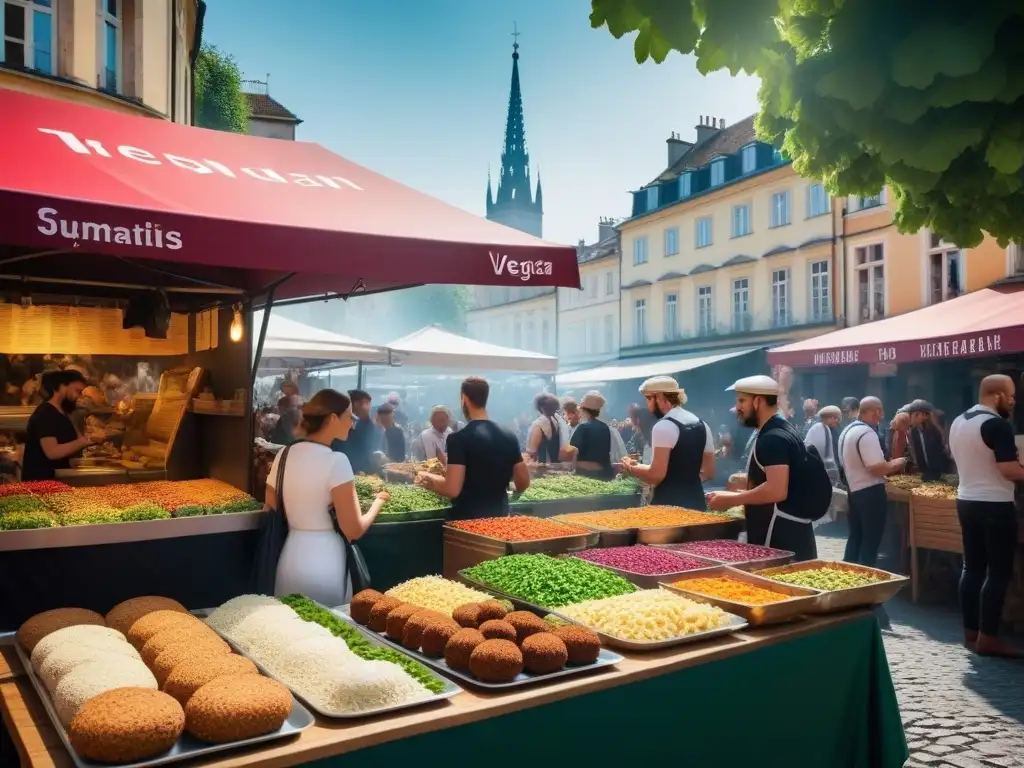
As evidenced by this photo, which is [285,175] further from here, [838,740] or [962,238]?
[838,740]

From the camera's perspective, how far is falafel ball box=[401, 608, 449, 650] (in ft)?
10.2

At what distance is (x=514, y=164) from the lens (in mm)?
98000

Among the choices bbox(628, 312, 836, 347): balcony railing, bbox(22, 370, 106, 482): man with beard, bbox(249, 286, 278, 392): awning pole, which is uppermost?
bbox(628, 312, 836, 347): balcony railing

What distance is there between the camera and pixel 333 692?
2604mm

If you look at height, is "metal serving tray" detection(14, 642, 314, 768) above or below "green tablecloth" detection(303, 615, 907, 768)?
above

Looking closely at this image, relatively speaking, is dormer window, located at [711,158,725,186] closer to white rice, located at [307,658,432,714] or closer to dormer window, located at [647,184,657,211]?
dormer window, located at [647,184,657,211]

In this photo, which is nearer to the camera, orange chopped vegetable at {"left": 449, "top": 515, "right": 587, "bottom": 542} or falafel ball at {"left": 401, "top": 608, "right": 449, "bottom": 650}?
falafel ball at {"left": 401, "top": 608, "right": 449, "bottom": 650}

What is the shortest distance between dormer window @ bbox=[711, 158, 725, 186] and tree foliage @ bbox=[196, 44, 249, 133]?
56.9 feet

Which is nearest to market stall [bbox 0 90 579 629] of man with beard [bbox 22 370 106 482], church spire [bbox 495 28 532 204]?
man with beard [bbox 22 370 106 482]

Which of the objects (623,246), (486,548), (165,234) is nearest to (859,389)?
(623,246)

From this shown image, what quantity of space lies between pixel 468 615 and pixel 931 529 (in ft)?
21.5

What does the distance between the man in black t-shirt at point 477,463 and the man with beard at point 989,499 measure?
356 centimetres

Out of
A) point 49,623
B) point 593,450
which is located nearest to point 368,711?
point 49,623

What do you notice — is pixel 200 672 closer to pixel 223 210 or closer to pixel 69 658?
pixel 69 658
